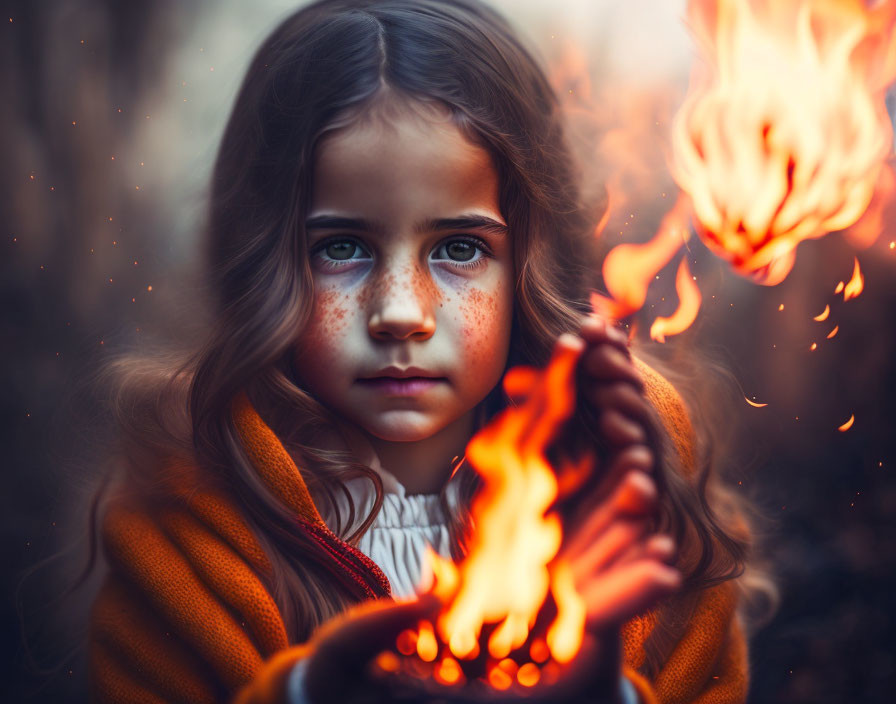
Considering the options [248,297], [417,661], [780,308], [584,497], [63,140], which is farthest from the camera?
[780,308]

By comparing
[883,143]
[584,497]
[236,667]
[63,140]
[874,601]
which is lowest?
[874,601]

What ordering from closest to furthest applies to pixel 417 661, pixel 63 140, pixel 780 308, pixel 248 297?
pixel 417 661, pixel 248 297, pixel 63 140, pixel 780 308

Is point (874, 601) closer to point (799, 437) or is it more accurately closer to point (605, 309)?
point (799, 437)

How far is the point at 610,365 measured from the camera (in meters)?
0.82

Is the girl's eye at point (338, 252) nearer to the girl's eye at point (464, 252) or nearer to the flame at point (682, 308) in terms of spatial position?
the girl's eye at point (464, 252)

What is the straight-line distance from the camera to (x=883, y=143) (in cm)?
123

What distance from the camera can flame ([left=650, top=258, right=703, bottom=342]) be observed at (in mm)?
1245

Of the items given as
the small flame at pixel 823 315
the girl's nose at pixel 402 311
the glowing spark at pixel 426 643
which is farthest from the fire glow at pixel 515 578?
the small flame at pixel 823 315

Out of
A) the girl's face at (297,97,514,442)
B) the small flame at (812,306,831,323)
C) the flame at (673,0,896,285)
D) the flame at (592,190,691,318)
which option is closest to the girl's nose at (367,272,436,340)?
the girl's face at (297,97,514,442)

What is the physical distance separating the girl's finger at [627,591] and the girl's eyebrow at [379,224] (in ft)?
→ 1.39

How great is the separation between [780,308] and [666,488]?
545 mm

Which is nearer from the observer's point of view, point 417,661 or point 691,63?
→ point 417,661

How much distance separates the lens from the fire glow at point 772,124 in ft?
3.51

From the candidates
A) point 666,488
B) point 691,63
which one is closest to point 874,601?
point 666,488
